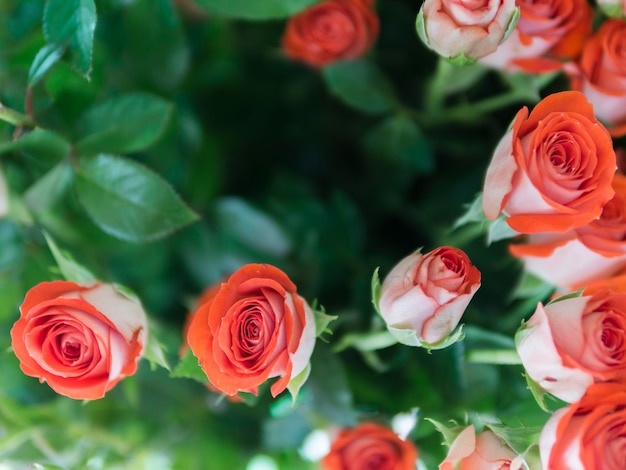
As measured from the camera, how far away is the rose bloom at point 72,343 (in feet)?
1.18

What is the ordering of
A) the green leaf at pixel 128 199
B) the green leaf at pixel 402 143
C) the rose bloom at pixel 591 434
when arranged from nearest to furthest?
the rose bloom at pixel 591 434 → the green leaf at pixel 128 199 → the green leaf at pixel 402 143

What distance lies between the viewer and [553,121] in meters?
0.35

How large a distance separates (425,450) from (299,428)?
0.38ft

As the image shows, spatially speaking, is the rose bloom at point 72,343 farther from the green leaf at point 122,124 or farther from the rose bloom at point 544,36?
the rose bloom at point 544,36

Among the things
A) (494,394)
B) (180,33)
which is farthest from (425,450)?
(180,33)

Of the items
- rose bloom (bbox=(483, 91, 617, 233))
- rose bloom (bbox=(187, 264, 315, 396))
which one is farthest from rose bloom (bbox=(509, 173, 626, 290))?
rose bloom (bbox=(187, 264, 315, 396))

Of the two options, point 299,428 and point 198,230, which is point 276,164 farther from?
point 299,428

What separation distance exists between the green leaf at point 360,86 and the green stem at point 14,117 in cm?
23

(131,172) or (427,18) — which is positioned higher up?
(427,18)

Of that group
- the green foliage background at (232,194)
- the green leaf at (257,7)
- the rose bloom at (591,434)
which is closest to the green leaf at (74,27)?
the green foliage background at (232,194)

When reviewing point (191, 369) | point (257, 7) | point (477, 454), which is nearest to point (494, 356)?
point (477, 454)

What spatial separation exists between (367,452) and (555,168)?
8.9 inches

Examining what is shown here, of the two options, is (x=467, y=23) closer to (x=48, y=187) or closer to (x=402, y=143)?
(x=402, y=143)

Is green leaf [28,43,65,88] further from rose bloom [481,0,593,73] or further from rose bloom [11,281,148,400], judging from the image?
rose bloom [481,0,593,73]
